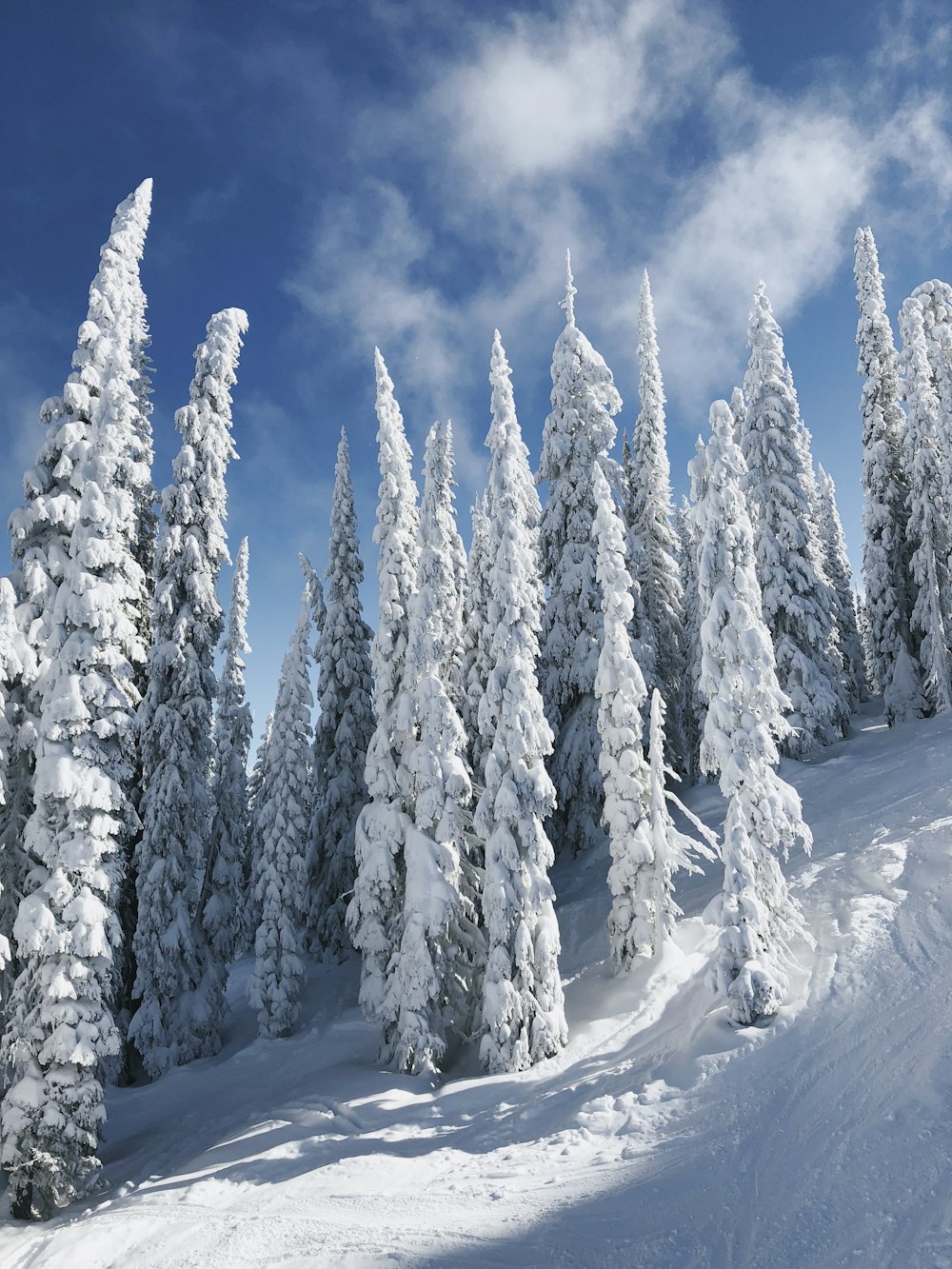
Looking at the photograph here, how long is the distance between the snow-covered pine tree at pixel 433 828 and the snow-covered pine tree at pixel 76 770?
21.4 ft

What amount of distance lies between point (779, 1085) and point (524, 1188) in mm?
4025

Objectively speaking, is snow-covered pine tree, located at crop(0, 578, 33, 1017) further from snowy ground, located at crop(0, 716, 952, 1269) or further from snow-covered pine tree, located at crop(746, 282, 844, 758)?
snow-covered pine tree, located at crop(746, 282, 844, 758)

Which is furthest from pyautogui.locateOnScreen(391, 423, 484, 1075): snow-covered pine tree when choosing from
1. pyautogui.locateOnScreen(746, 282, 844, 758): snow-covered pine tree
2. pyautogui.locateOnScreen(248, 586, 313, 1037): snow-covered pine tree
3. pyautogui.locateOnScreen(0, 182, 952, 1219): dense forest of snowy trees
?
pyautogui.locateOnScreen(746, 282, 844, 758): snow-covered pine tree

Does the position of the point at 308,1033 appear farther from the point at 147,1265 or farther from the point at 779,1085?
the point at 779,1085

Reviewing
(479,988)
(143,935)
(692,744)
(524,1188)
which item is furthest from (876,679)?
(143,935)

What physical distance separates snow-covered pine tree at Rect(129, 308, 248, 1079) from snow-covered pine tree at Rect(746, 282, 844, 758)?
19.0 meters

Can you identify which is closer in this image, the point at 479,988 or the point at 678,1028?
the point at 678,1028

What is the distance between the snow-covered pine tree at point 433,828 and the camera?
1717 cm

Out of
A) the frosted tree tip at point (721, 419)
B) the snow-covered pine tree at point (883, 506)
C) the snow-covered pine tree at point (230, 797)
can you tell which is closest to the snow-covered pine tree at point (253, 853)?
the snow-covered pine tree at point (230, 797)

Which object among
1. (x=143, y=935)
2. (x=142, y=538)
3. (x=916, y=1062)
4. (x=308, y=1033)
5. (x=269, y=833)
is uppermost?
(x=142, y=538)

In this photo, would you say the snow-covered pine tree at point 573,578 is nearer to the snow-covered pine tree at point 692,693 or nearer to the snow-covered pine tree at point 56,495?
the snow-covered pine tree at point 692,693

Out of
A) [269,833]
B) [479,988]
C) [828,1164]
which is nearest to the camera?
[828,1164]

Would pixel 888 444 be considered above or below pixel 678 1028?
above

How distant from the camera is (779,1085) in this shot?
34.6 feet
